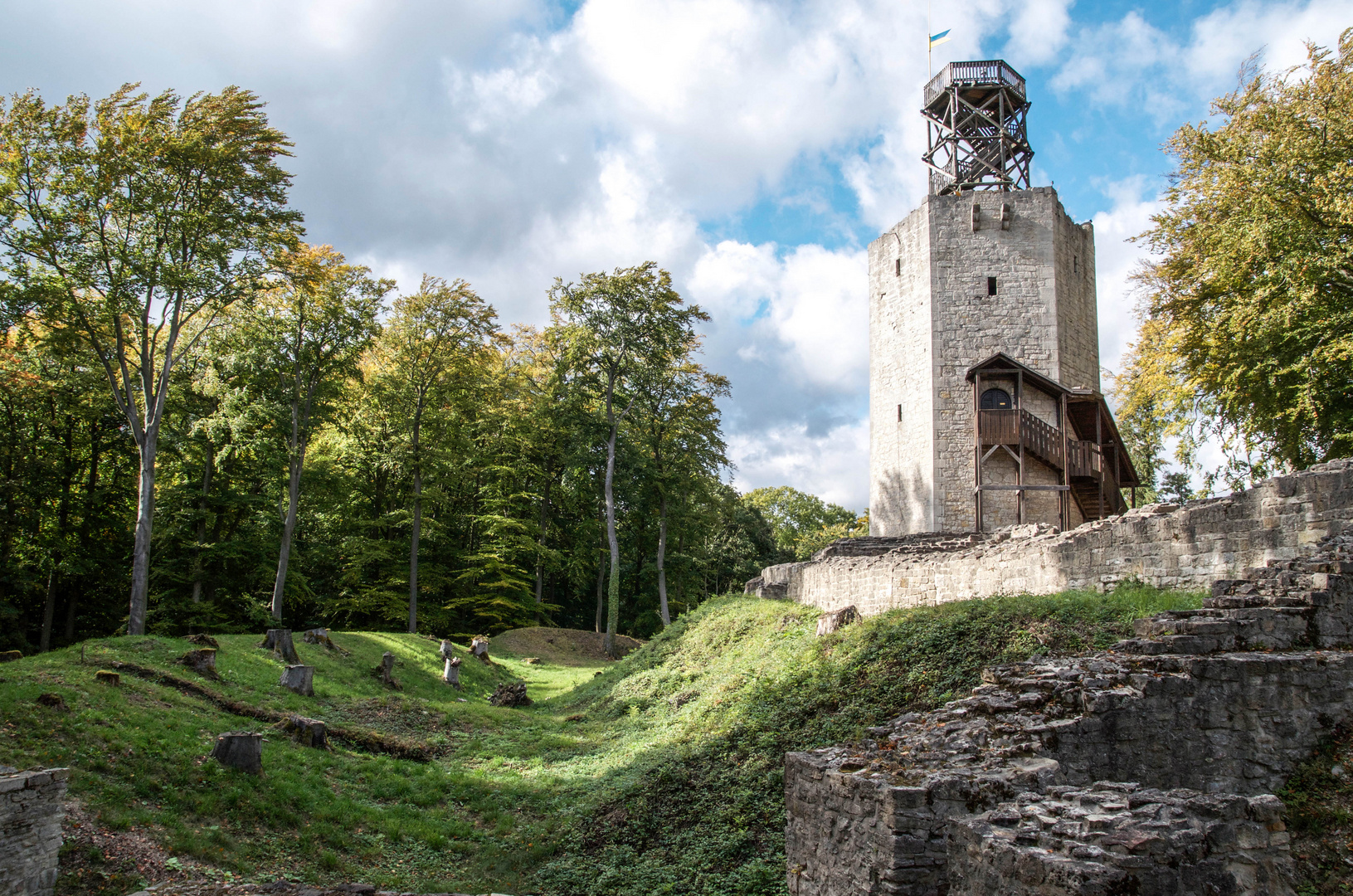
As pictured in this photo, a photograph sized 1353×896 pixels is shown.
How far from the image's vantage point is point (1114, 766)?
5414mm

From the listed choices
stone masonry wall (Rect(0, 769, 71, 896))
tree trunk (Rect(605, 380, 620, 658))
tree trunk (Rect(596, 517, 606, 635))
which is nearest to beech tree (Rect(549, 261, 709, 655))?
tree trunk (Rect(605, 380, 620, 658))

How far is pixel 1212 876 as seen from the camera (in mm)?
3262

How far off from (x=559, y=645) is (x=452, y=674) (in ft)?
31.3

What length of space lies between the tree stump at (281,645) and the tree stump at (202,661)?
2.32 metres

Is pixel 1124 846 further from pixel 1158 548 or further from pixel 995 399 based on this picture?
pixel 995 399

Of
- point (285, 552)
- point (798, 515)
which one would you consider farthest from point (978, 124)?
point (798, 515)

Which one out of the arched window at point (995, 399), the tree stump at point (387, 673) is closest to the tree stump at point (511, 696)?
the tree stump at point (387, 673)

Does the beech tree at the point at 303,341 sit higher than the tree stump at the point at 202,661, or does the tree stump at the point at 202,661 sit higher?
the beech tree at the point at 303,341

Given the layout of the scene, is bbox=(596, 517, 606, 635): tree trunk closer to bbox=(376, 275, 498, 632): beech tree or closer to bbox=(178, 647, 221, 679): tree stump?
bbox=(376, 275, 498, 632): beech tree

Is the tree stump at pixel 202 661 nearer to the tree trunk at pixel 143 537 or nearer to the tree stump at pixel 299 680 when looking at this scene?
the tree stump at pixel 299 680

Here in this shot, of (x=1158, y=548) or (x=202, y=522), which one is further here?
(x=202, y=522)

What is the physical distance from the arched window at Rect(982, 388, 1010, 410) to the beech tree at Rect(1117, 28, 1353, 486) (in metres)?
3.41

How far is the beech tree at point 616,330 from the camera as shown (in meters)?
27.8

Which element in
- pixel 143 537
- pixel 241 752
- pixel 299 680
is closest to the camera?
pixel 241 752
